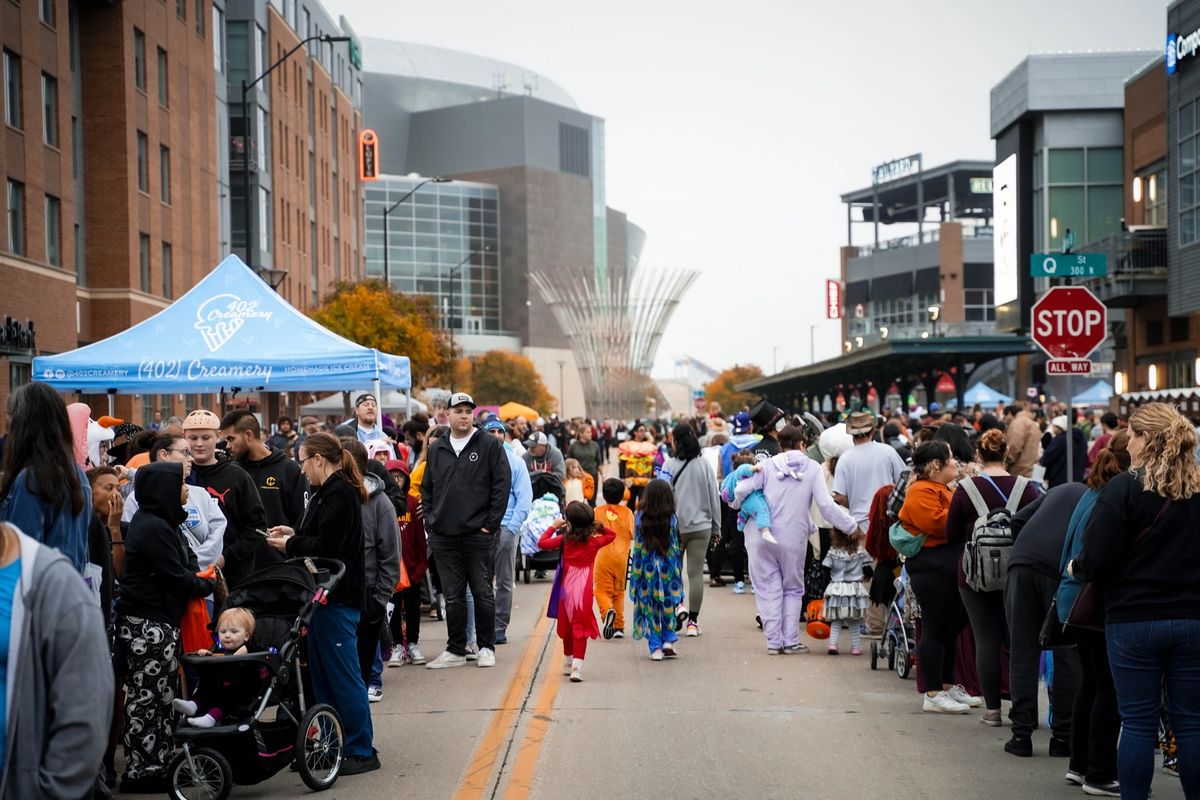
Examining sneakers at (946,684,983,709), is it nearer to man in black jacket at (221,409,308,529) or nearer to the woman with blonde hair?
the woman with blonde hair

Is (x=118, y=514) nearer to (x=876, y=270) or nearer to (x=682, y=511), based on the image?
(x=682, y=511)

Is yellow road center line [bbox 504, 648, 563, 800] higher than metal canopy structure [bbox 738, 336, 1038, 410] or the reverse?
the reverse

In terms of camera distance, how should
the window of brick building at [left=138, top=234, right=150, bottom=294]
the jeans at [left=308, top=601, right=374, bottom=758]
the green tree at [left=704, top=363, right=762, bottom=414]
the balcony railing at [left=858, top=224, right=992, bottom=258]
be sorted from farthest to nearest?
the green tree at [left=704, top=363, right=762, bottom=414], the balcony railing at [left=858, top=224, right=992, bottom=258], the window of brick building at [left=138, top=234, right=150, bottom=294], the jeans at [left=308, top=601, right=374, bottom=758]

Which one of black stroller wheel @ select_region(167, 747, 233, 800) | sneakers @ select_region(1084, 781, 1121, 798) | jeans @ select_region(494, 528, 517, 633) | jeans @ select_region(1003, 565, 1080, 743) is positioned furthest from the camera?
jeans @ select_region(494, 528, 517, 633)

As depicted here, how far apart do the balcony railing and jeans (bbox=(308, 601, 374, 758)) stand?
3935 inches

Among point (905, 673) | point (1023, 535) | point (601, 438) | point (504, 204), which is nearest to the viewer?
point (1023, 535)

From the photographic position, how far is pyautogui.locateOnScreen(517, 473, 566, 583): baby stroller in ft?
55.6

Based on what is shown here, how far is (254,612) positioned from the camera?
7.42 metres

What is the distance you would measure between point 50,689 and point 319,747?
402cm

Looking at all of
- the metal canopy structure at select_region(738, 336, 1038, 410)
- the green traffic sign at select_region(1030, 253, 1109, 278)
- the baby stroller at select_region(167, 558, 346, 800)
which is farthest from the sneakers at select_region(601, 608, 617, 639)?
the metal canopy structure at select_region(738, 336, 1038, 410)

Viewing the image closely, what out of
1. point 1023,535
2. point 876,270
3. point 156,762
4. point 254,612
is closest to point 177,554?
point 254,612

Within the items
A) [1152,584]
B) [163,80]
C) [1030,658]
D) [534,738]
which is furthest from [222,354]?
[163,80]

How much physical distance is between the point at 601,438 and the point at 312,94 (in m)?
26.6

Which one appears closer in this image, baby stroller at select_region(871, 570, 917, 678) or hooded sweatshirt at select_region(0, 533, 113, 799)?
hooded sweatshirt at select_region(0, 533, 113, 799)
